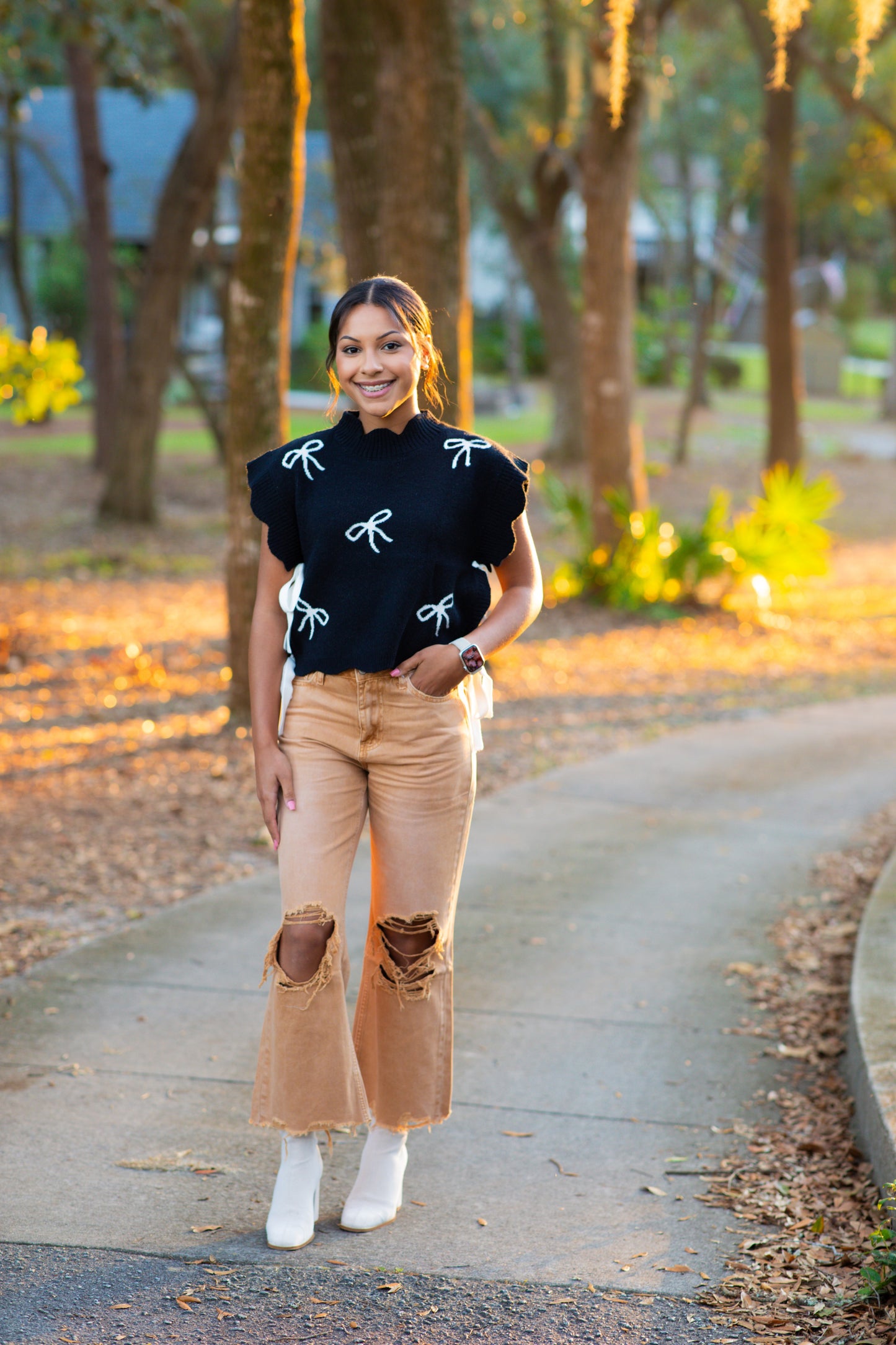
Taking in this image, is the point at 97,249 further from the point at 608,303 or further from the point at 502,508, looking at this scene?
the point at 502,508

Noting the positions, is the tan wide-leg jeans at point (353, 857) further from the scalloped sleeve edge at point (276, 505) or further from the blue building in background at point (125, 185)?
the blue building in background at point (125, 185)

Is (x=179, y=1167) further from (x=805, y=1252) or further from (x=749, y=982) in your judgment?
(x=749, y=982)

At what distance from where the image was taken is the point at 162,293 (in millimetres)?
16203

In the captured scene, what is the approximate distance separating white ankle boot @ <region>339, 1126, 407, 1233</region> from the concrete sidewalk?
0.18 ft

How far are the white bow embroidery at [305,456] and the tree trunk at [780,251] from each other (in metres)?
15.5

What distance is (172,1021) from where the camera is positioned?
4316mm

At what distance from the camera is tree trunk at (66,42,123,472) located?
17.6 meters

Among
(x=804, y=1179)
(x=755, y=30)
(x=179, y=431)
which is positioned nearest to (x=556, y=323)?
(x=755, y=30)

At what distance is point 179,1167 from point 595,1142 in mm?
1055

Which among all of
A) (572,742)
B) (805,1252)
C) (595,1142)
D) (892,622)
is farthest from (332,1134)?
(892,622)

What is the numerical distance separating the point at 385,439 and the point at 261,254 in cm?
475

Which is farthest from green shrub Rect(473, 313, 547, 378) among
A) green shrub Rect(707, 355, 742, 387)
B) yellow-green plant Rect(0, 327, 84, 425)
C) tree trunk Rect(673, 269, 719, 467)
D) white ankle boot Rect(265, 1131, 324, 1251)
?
white ankle boot Rect(265, 1131, 324, 1251)

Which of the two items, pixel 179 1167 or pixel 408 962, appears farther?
pixel 179 1167

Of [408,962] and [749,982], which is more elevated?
[408,962]
